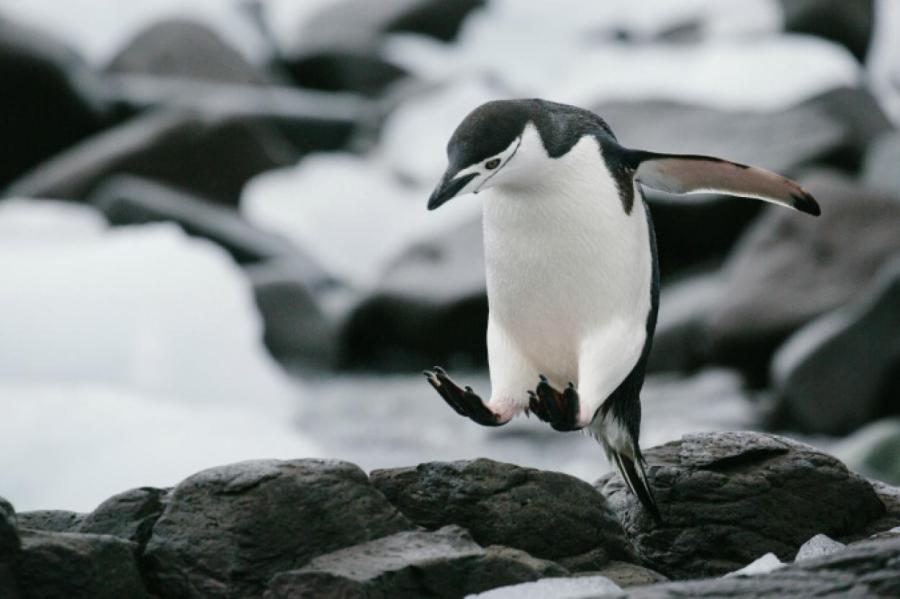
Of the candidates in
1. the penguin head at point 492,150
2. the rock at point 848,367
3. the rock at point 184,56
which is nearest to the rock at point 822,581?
the penguin head at point 492,150

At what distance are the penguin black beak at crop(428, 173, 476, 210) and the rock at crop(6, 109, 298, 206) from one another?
8.36m

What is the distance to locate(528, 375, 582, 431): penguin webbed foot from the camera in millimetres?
3012

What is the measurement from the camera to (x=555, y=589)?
2670 millimetres

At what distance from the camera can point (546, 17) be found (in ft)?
63.3

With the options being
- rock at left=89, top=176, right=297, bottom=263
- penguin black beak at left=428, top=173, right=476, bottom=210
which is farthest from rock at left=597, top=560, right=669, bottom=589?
rock at left=89, top=176, right=297, bottom=263

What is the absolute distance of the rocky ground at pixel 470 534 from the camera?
2582 millimetres

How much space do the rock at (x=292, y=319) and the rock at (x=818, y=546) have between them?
6.69 meters

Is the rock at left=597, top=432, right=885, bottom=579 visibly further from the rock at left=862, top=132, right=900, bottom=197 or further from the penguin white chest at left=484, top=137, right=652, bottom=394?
the rock at left=862, top=132, right=900, bottom=197

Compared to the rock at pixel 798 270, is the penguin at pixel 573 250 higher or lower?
lower

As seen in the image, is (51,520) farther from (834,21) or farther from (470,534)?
(834,21)

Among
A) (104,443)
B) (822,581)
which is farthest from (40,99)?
(822,581)

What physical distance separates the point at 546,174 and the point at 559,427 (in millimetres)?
553

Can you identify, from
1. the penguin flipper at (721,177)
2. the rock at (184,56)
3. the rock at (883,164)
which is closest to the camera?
the penguin flipper at (721,177)

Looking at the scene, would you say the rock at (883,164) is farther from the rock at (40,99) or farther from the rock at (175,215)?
the rock at (40,99)
